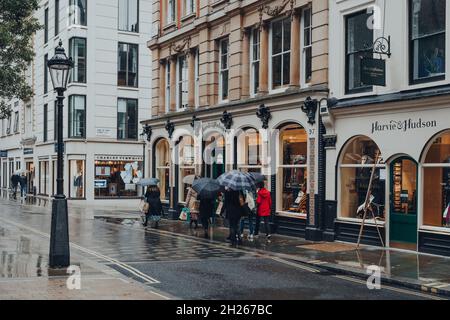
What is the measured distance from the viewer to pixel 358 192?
17.7 metres

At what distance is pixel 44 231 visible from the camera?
20.8 metres

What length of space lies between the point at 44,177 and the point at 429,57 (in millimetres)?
38141

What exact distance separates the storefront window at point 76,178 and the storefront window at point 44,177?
562cm

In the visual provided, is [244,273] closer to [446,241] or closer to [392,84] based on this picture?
[446,241]

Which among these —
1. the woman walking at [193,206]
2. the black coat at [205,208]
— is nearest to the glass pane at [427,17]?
the black coat at [205,208]

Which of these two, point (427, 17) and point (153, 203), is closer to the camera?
point (427, 17)

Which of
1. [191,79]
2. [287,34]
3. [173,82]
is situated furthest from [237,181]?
[173,82]

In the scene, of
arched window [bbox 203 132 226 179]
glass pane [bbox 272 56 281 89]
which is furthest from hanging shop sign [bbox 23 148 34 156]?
glass pane [bbox 272 56 281 89]

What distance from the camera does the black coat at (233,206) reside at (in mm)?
17422

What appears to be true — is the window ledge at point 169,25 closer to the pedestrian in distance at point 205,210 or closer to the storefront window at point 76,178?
the pedestrian in distance at point 205,210

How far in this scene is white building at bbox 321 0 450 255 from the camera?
15102 millimetres

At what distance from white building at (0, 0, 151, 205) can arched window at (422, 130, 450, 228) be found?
2773cm

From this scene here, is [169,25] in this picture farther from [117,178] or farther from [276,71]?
[117,178]
